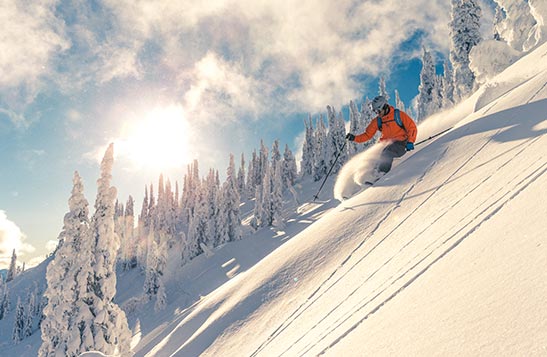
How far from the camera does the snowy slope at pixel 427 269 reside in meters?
1.80

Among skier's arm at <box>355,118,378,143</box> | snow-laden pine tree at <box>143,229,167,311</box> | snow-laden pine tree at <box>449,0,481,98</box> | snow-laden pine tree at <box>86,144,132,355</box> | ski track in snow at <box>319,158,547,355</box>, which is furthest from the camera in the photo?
snow-laden pine tree at <box>143,229,167,311</box>

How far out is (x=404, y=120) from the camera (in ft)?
30.0

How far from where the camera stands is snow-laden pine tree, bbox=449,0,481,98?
32.0 m

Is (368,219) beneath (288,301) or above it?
above

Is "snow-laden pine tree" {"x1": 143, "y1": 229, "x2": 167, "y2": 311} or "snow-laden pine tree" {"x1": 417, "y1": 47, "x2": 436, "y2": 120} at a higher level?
"snow-laden pine tree" {"x1": 417, "y1": 47, "x2": 436, "y2": 120}

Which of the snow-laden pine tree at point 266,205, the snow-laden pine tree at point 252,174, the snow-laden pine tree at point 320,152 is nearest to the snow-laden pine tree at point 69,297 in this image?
the snow-laden pine tree at point 266,205

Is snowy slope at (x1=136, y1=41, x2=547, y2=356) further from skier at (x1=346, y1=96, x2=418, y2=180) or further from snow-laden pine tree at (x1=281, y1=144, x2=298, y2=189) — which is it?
snow-laden pine tree at (x1=281, y1=144, x2=298, y2=189)

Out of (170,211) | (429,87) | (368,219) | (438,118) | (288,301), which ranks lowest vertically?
(288,301)

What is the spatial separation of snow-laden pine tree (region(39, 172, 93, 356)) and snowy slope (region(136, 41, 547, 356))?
9045 mm

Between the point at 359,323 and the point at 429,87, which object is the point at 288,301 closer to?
the point at 359,323

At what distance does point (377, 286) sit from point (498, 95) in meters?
9.32

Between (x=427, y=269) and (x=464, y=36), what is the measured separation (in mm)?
37404

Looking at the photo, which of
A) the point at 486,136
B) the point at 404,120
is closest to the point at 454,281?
the point at 486,136

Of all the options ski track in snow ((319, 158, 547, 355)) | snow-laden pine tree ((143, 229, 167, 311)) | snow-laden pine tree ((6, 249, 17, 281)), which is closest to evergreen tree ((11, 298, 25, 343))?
snow-laden pine tree ((143, 229, 167, 311))
